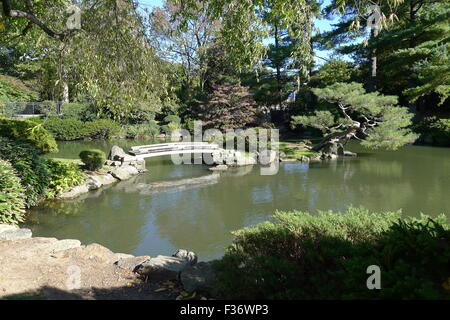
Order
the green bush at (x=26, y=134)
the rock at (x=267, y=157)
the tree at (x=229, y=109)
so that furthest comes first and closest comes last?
the tree at (x=229, y=109), the rock at (x=267, y=157), the green bush at (x=26, y=134)

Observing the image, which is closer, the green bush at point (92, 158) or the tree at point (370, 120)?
the green bush at point (92, 158)

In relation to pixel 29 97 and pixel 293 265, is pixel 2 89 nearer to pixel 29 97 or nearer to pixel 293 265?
pixel 29 97

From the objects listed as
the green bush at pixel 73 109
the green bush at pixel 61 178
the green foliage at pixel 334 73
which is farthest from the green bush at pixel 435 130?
the green bush at pixel 73 109

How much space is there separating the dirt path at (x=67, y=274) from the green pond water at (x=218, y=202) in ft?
3.68

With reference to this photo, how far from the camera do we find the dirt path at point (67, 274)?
287 cm

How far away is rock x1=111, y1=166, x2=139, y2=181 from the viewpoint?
32.6ft

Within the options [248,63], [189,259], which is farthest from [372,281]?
[248,63]

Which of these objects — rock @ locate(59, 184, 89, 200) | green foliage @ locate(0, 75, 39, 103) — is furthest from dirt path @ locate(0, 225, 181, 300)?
green foliage @ locate(0, 75, 39, 103)

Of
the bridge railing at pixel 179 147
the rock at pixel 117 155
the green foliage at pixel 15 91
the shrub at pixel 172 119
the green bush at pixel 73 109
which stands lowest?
the rock at pixel 117 155

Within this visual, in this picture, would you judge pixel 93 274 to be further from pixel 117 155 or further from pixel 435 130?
pixel 435 130

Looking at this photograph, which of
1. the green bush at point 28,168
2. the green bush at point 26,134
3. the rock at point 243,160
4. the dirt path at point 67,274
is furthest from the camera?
the rock at point 243,160

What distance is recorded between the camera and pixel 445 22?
13922 mm

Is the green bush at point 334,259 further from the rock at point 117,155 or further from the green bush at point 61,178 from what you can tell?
the rock at point 117,155

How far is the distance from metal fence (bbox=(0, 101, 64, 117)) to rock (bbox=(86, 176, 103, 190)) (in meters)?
13.6
